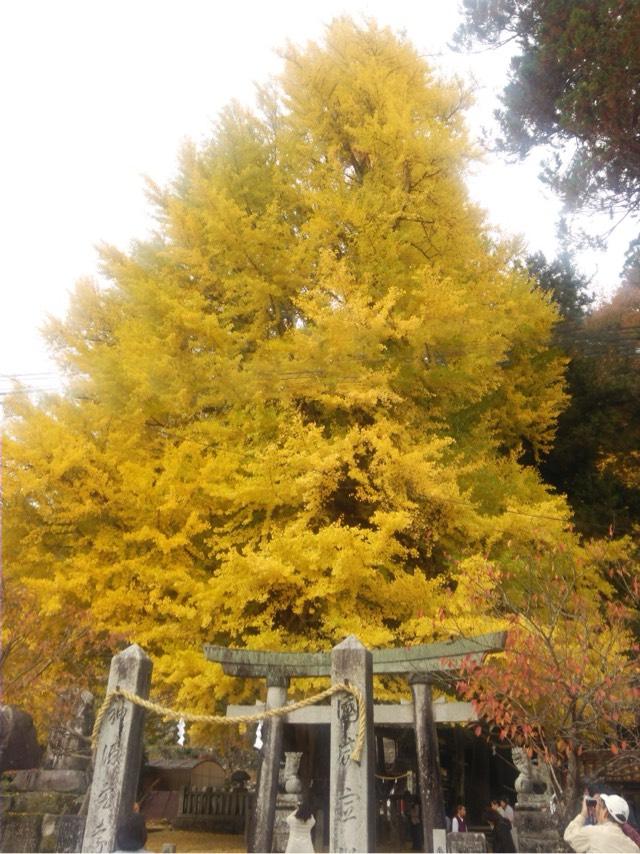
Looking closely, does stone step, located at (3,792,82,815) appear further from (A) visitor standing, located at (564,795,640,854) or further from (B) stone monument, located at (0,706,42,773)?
(A) visitor standing, located at (564,795,640,854)

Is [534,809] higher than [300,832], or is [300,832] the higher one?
[534,809]

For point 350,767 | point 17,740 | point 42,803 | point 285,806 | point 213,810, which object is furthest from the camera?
point 213,810

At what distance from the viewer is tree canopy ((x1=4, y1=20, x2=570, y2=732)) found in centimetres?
933

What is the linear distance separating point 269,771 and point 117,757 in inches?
183

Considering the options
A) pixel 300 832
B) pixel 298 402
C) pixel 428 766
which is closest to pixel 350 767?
pixel 300 832

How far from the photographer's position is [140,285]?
11.6 metres

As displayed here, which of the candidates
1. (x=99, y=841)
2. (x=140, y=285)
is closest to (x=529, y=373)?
(x=140, y=285)

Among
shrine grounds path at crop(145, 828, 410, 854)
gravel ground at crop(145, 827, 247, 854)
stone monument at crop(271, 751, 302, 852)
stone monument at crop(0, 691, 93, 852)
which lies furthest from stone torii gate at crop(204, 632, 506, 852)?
gravel ground at crop(145, 827, 247, 854)

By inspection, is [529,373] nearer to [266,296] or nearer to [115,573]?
[266,296]

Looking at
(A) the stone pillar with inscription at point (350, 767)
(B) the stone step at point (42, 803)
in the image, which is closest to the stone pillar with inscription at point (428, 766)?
(A) the stone pillar with inscription at point (350, 767)

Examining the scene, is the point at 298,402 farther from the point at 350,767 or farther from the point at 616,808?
the point at 616,808

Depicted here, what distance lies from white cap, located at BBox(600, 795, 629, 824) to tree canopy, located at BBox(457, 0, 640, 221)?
35.5 feet

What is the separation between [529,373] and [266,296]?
6.23 metres

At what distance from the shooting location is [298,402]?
11359 millimetres
